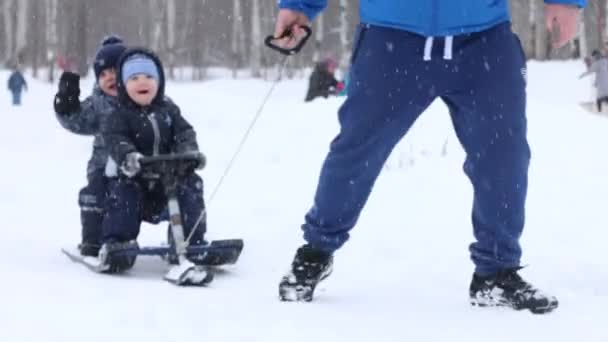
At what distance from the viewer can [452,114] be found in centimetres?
302

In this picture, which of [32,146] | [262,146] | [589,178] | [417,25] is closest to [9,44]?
[32,146]

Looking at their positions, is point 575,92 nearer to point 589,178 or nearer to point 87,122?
point 589,178

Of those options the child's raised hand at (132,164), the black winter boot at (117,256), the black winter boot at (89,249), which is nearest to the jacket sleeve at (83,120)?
the black winter boot at (89,249)

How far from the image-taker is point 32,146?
41.0 feet

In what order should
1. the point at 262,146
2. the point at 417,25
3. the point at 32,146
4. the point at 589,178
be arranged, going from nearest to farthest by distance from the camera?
the point at 417,25 → the point at 589,178 → the point at 262,146 → the point at 32,146

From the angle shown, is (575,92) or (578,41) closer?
(575,92)

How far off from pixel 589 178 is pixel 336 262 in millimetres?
2722

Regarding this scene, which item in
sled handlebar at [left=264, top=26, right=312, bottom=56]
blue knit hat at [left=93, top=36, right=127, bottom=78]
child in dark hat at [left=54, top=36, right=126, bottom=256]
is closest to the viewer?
sled handlebar at [left=264, top=26, right=312, bottom=56]

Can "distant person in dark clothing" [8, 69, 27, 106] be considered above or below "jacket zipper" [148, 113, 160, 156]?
below

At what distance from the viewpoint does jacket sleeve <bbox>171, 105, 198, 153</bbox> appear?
165 inches

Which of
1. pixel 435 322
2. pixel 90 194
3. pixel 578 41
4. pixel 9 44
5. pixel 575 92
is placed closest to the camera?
pixel 435 322

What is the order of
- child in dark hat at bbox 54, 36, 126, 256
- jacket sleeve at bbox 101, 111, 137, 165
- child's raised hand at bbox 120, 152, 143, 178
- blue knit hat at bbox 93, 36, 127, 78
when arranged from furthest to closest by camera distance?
blue knit hat at bbox 93, 36, 127, 78
child in dark hat at bbox 54, 36, 126, 256
jacket sleeve at bbox 101, 111, 137, 165
child's raised hand at bbox 120, 152, 143, 178

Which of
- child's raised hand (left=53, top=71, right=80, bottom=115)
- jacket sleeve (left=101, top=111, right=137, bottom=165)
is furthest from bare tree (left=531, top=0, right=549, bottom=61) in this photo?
jacket sleeve (left=101, top=111, right=137, bottom=165)

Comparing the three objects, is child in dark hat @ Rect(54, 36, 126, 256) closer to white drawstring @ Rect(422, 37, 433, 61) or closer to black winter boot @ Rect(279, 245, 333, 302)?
black winter boot @ Rect(279, 245, 333, 302)
